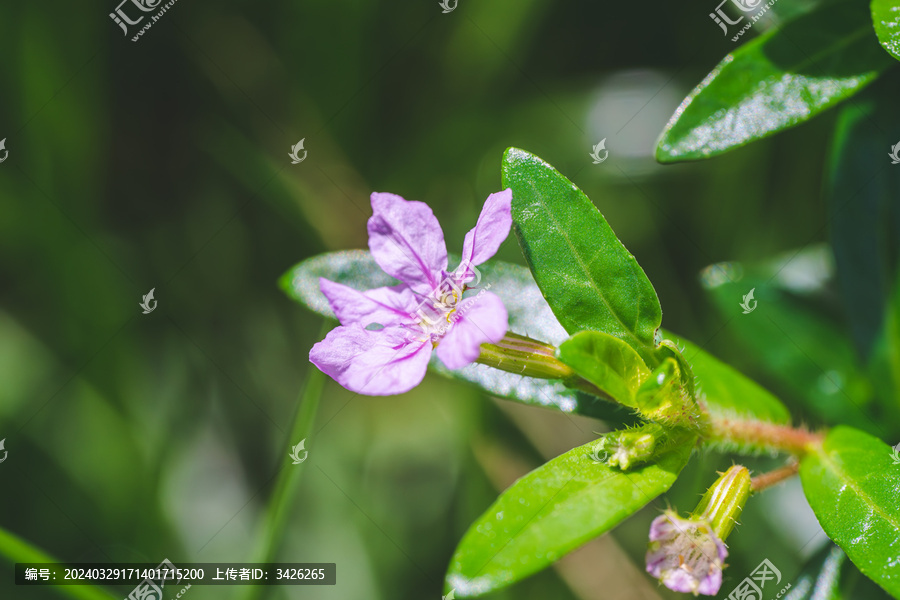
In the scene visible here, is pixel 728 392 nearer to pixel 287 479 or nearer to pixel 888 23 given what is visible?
pixel 888 23

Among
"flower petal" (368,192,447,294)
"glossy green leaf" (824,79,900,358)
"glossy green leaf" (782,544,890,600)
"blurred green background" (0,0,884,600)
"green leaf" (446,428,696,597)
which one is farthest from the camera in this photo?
"blurred green background" (0,0,884,600)

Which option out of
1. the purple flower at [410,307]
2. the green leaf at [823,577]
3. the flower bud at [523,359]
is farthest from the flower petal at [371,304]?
the green leaf at [823,577]

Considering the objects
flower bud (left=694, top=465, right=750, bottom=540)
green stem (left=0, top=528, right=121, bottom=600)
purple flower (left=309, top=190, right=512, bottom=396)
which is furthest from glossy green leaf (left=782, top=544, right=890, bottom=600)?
green stem (left=0, top=528, right=121, bottom=600)

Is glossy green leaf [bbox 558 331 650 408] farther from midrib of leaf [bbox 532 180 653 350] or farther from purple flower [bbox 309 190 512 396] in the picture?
purple flower [bbox 309 190 512 396]

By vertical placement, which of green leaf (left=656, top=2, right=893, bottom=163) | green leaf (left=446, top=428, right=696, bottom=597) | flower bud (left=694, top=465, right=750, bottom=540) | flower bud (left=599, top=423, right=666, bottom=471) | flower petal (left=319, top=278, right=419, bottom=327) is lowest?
flower bud (left=694, top=465, right=750, bottom=540)

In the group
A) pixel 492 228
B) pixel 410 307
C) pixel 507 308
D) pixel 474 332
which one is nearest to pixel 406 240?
pixel 410 307
